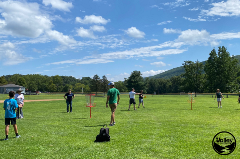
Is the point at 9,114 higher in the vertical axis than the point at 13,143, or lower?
higher

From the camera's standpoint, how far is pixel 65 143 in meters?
7.59

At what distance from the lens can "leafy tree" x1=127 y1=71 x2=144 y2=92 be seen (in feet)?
373

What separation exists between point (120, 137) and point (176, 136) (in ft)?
7.77

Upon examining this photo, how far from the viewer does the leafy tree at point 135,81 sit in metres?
114

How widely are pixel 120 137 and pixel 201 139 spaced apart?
10.6 ft

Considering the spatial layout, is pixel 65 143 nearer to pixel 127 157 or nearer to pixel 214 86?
pixel 127 157

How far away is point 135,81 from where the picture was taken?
4493 inches

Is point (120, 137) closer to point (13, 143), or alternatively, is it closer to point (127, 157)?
point (127, 157)

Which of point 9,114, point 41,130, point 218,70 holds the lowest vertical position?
point 41,130

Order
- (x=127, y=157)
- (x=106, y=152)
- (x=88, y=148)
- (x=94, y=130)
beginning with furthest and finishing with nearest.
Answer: (x=94, y=130), (x=88, y=148), (x=106, y=152), (x=127, y=157)

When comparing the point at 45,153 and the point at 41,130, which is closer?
the point at 45,153

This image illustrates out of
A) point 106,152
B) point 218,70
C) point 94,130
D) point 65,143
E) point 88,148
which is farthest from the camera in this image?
point 218,70

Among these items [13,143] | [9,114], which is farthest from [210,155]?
[9,114]

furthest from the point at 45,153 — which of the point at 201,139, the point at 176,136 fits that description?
the point at 201,139
